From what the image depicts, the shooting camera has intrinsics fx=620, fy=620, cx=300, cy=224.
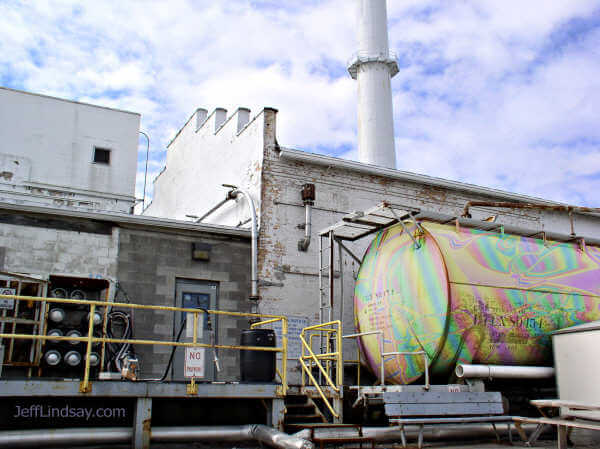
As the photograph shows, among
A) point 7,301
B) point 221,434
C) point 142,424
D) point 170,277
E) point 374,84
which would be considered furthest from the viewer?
point 374,84

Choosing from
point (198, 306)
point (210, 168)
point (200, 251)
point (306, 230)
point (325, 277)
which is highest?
point (210, 168)

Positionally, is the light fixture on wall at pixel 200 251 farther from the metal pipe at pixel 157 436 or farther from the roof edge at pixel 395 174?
the metal pipe at pixel 157 436

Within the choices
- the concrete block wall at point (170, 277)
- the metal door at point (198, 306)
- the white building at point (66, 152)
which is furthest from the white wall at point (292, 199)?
the white building at point (66, 152)

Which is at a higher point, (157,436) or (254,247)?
(254,247)

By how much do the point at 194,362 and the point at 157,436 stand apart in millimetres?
1133

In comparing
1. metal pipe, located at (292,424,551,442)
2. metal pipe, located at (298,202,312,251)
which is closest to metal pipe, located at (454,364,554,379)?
metal pipe, located at (292,424,551,442)

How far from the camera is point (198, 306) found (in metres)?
13.2

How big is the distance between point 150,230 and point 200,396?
5.05 m

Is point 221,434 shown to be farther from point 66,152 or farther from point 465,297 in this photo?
point 66,152

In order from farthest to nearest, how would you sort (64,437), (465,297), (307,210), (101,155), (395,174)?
(101,155)
(395,174)
(307,210)
(465,297)
(64,437)

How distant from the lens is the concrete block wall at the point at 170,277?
1241cm

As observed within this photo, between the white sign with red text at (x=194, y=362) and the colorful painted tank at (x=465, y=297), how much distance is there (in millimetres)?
3474

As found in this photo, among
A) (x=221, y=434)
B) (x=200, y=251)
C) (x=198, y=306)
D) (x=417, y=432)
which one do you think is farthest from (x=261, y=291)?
(x=417, y=432)

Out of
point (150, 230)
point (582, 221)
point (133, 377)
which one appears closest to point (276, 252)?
point (150, 230)
